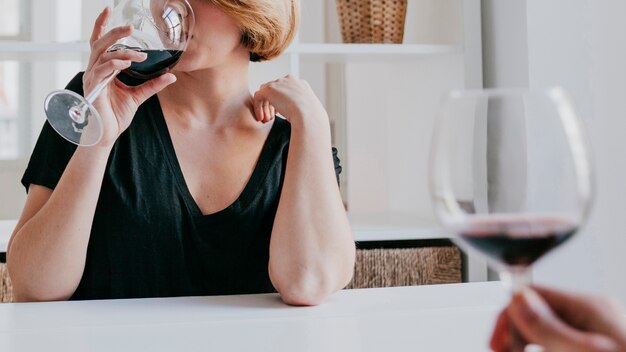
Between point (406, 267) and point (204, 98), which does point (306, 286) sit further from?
point (406, 267)

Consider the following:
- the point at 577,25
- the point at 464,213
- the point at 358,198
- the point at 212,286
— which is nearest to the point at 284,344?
the point at 464,213

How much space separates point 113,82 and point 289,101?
31 centimetres

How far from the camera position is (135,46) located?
107cm

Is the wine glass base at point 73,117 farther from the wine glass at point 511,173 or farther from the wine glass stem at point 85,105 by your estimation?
the wine glass at point 511,173

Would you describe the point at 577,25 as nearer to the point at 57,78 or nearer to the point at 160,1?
the point at 160,1

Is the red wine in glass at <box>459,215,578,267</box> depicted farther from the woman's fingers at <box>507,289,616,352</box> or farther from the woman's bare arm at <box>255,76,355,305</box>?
the woman's bare arm at <box>255,76,355,305</box>

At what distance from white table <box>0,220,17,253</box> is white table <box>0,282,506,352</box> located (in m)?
0.78

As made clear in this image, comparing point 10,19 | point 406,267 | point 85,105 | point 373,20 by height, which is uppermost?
point 10,19

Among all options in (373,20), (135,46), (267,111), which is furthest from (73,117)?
(373,20)

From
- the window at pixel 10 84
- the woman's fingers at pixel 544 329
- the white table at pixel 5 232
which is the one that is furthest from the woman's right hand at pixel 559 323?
the window at pixel 10 84

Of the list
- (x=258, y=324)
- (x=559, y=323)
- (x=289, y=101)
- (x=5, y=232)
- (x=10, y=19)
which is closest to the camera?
(x=559, y=323)

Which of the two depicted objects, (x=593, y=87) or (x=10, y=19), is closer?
(x=593, y=87)

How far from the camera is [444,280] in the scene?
2.00 m

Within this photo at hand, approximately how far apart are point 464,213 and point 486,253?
0.11 feet
